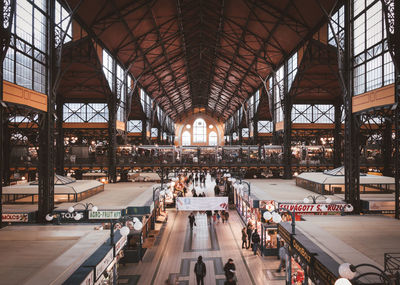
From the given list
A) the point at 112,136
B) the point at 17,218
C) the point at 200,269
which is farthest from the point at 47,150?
the point at 112,136

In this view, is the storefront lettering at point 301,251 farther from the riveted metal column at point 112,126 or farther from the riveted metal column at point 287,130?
the riveted metal column at point 112,126

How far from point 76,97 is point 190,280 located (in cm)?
2356

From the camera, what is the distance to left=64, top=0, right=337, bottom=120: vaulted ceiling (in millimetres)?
20328

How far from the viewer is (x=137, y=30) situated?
23844mm

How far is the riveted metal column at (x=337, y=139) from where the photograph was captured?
26.7 m

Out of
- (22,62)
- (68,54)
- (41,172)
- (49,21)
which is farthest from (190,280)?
(68,54)

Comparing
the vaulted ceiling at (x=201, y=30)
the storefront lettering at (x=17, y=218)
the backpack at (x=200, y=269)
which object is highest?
the vaulted ceiling at (x=201, y=30)

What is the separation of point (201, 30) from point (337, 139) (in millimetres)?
17604

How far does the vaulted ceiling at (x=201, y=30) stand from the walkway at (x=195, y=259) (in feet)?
44.6

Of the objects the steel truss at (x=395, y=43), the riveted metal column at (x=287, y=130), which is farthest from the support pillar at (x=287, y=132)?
the steel truss at (x=395, y=43)

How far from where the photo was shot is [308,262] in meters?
6.90

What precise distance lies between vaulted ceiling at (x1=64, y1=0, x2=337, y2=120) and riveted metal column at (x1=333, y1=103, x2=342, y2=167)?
8.52 meters

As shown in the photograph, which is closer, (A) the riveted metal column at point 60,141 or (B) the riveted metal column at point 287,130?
(A) the riveted metal column at point 60,141

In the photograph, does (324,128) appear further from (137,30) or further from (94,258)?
(94,258)
